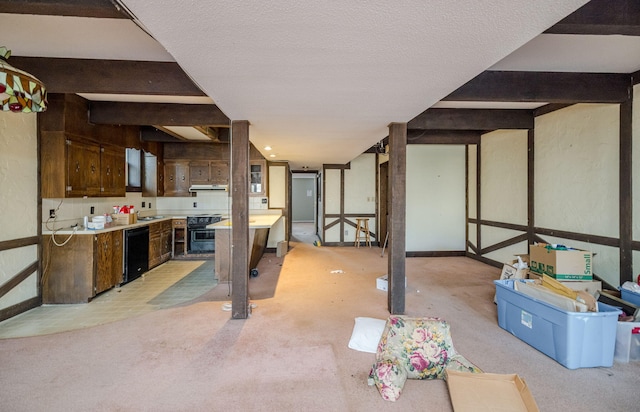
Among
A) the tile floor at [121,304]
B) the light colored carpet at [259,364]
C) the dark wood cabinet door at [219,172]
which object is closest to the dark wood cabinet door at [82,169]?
the tile floor at [121,304]

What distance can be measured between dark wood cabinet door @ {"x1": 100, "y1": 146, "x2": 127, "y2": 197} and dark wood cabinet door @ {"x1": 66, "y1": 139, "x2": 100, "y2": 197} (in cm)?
12

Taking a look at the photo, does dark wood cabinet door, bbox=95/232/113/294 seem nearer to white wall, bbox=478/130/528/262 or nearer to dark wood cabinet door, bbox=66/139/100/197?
dark wood cabinet door, bbox=66/139/100/197

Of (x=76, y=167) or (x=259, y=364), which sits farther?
(x=76, y=167)

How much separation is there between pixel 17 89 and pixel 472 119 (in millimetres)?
4726

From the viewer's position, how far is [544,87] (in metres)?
3.00

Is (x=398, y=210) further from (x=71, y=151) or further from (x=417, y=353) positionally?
(x=71, y=151)

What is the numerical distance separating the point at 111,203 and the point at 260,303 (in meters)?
3.41

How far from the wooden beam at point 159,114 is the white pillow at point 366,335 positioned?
3.02m

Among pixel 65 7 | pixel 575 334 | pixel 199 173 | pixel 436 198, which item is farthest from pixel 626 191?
pixel 199 173

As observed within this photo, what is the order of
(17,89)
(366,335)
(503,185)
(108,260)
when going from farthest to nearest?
(503,185) < (108,260) < (366,335) < (17,89)

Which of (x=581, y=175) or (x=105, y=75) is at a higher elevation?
(x=105, y=75)

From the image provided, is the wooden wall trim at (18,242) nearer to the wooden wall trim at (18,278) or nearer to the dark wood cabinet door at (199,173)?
the wooden wall trim at (18,278)

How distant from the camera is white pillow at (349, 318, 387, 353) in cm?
253

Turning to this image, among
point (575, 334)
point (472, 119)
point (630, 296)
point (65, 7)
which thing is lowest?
point (575, 334)
